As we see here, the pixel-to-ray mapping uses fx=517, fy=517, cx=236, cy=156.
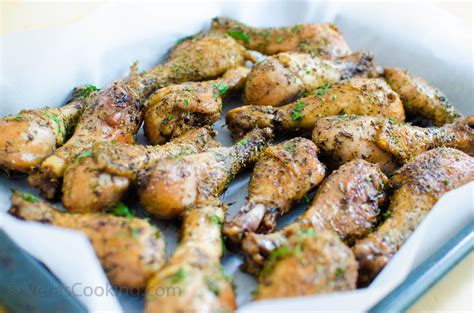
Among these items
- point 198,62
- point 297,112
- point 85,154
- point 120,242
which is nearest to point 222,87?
point 198,62

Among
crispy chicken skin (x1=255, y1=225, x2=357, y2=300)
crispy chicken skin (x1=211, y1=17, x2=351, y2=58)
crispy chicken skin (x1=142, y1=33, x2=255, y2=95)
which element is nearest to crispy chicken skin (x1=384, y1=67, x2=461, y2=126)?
crispy chicken skin (x1=211, y1=17, x2=351, y2=58)

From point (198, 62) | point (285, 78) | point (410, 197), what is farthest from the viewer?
point (198, 62)

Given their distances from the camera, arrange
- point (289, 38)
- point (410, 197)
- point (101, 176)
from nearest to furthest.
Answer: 1. point (101, 176)
2. point (410, 197)
3. point (289, 38)

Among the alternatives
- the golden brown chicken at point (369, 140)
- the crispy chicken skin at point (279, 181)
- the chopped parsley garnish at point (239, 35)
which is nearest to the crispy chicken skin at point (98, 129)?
the crispy chicken skin at point (279, 181)

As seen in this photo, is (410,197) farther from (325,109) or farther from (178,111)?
(178,111)

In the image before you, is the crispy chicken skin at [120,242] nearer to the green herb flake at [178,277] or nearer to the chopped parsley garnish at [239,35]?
the green herb flake at [178,277]

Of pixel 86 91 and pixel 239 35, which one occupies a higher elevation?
pixel 239 35

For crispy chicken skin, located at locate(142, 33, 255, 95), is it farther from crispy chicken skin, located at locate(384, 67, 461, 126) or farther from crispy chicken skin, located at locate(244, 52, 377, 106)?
crispy chicken skin, located at locate(384, 67, 461, 126)
